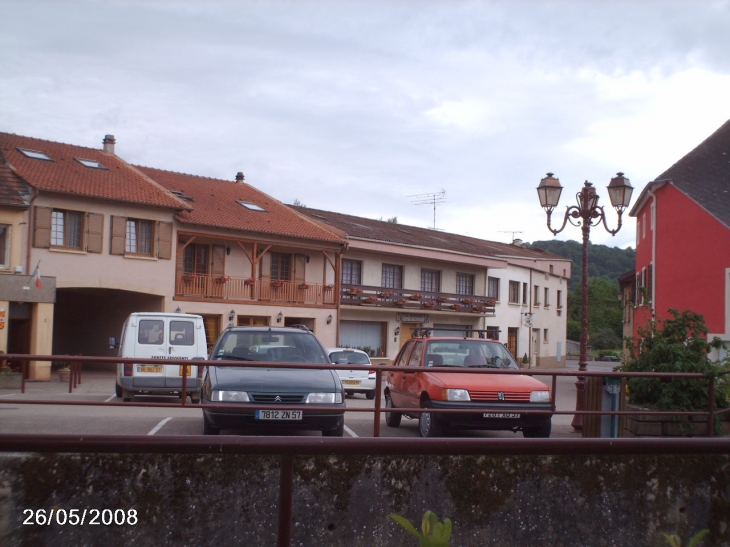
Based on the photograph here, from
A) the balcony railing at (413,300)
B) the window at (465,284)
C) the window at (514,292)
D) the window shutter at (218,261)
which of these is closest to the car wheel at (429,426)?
the window shutter at (218,261)

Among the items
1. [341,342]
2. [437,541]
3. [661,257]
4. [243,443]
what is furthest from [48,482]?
[341,342]

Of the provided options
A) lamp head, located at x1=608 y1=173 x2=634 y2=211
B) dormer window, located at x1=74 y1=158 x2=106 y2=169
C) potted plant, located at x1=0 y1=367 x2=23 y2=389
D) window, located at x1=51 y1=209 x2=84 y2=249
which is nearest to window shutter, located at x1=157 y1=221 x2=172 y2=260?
window, located at x1=51 y1=209 x2=84 y2=249

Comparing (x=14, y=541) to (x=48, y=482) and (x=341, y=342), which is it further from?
(x=341, y=342)

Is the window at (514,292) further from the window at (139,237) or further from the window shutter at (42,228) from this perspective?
the window shutter at (42,228)

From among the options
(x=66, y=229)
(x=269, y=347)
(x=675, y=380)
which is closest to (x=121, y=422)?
(x=269, y=347)

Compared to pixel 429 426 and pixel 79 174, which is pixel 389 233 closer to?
pixel 79 174

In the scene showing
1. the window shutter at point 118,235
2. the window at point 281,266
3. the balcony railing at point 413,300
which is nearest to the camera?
the window shutter at point 118,235

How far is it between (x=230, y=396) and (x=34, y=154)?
25013 millimetres

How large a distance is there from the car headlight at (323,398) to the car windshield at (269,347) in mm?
1296

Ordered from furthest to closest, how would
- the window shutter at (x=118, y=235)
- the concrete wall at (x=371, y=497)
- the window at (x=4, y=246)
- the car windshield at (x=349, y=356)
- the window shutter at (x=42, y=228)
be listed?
the window shutter at (x=118, y=235) < the window shutter at (x=42, y=228) < the window at (x=4, y=246) < the car windshield at (x=349, y=356) < the concrete wall at (x=371, y=497)

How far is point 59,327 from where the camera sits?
111 ft

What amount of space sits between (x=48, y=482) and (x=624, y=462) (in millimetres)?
3013

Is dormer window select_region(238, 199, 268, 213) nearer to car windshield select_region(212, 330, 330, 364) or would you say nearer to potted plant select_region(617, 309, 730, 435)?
car windshield select_region(212, 330, 330, 364)

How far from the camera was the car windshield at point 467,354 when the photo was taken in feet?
39.6
